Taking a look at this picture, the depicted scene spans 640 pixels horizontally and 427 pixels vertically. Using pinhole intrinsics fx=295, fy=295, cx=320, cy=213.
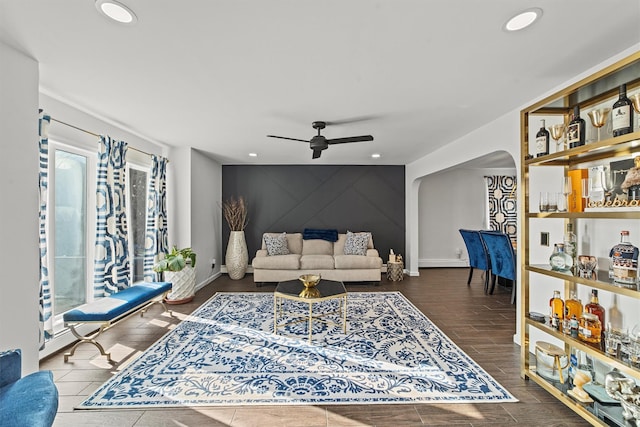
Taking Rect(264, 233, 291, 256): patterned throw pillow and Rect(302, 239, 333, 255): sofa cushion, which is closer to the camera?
Rect(264, 233, 291, 256): patterned throw pillow

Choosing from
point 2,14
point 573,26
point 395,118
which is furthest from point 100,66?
point 573,26

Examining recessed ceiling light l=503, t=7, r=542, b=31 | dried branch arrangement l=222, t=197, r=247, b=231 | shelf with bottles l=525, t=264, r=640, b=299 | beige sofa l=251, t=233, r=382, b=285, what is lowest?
beige sofa l=251, t=233, r=382, b=285

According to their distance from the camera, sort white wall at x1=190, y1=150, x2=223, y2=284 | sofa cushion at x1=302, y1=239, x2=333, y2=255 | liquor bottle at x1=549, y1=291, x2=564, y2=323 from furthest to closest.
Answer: sofa cushion at x1=302, y1=239, x2=333, y2=255, white wall at x1=190, y1=150, x2=223, y2=284, liquor bottle at x1=549, y1=291, x2=564, y2=323

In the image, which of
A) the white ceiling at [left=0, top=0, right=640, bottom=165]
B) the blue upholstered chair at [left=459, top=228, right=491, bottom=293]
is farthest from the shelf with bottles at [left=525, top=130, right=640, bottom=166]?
the blue upholstered chair at [left=459, top=228, right=491, bottom=293]

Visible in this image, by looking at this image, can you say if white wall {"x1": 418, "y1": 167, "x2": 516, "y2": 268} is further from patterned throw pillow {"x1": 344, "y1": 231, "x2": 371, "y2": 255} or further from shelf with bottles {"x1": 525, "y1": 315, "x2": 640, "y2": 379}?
shelf with bottles {"x1": 525, "y1": 315, "x2": 640, "y2": 379}

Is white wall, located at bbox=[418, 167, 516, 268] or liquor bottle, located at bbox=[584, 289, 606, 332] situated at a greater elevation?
white wall, located at bbox=[418, 167, 516, 268]

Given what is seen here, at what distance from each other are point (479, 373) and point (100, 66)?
3.86 meters

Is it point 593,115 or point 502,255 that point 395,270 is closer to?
point 502,255

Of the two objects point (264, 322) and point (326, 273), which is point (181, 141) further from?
point (326, 273)

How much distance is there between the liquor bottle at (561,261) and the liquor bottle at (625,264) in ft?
1.11

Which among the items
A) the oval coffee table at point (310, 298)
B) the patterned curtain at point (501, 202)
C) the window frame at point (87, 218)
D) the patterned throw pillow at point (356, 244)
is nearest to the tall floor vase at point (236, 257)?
the patterned throw pillow at point (356, 244)

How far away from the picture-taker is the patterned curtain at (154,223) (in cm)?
439

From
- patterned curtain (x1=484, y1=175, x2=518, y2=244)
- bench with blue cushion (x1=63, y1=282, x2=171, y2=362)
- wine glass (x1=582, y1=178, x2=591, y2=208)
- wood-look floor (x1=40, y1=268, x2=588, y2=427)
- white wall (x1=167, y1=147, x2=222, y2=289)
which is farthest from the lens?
patterned curtain (x1=484, y1=175, x2=518, y2=244)

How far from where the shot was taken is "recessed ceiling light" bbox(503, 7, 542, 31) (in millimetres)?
1599
